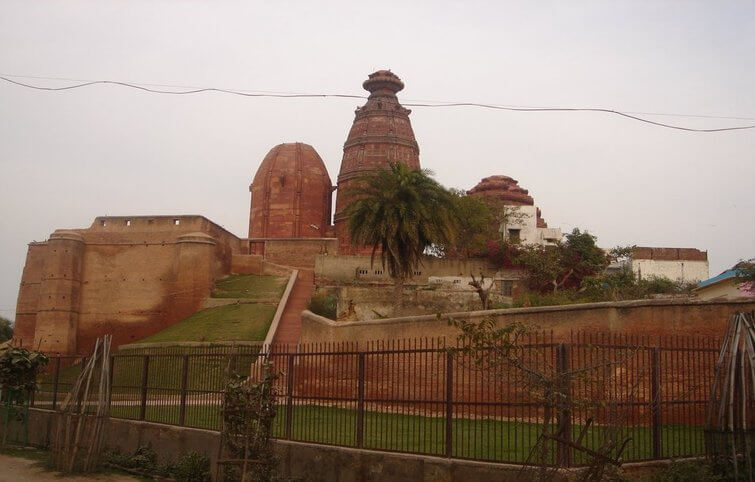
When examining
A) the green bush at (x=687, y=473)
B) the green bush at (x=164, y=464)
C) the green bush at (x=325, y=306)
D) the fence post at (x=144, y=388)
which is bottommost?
the green bush at (x=164, y=464)

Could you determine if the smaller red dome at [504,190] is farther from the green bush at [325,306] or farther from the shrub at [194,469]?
the shrub at [194,469]

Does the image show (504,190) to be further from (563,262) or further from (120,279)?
(120,279)

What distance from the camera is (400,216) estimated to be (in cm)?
2267

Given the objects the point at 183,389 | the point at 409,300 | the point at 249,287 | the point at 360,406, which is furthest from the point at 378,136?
the point at 360,406

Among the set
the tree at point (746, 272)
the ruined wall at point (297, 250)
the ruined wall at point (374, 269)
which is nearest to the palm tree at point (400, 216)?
the ruined wall at point (374, 269)

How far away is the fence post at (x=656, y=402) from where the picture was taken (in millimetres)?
8125

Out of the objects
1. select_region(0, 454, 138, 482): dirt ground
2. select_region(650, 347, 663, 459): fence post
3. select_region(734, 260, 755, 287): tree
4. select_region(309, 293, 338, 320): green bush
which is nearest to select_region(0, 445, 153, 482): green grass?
select_region(0, 454, 138, 482): dirt ground

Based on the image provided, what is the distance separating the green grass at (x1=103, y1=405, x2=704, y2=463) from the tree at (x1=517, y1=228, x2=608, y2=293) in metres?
19.4

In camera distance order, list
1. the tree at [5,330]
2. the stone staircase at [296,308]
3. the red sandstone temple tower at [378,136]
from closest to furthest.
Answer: the stone staircase at [296,308] → the red sandstone temple tower at [378,136] → the tree at [5,330]

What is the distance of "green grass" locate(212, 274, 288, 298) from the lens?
3155 centimetres

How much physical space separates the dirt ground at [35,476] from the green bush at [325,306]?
55.3 feet

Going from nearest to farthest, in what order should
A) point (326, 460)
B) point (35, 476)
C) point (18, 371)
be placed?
1. point (326, 460)
2. point (35, 476)
3. point (18, 371)

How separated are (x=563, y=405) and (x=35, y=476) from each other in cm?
753

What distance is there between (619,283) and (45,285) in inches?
899
